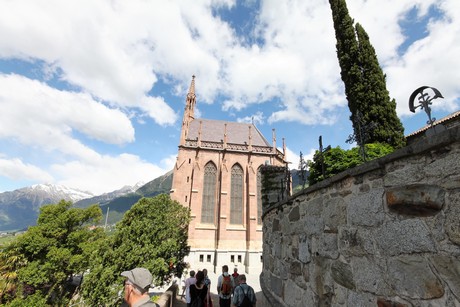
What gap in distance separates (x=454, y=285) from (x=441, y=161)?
872mm

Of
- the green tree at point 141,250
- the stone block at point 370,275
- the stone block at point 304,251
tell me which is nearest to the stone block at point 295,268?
the stone block at point 304,251

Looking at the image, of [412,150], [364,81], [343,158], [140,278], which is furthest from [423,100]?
[364,81]

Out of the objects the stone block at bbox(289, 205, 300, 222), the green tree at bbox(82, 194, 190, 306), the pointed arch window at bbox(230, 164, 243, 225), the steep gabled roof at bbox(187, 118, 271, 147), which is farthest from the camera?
the steep gabled roof at bbox(187, 118, 271, 147)

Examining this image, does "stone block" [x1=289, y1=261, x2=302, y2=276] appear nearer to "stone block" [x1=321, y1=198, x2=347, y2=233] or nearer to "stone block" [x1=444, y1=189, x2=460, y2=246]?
"stone block" [x1=321, y1=198, x2=347, y2=233]

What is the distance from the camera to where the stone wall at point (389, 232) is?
5.60 ft

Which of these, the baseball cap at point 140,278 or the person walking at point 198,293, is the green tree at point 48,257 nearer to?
the person walking at point 198,293

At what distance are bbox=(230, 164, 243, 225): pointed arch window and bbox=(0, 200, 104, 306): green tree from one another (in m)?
14.0

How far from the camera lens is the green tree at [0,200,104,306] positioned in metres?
18.7

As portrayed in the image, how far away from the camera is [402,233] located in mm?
2027

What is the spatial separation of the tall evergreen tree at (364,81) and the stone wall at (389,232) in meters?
9.42

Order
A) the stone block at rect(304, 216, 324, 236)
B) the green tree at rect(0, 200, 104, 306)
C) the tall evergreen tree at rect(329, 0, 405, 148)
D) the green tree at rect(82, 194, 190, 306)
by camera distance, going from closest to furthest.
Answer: the stone block at rect(304, 216, 324, 236) → the tall evergreen tree at rect(329, 0, 405, 148) → the green tree at rect(82, 194, 190, 306) → the green tree at rect(0, 200, 104, 306)

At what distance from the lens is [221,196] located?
1029 inches

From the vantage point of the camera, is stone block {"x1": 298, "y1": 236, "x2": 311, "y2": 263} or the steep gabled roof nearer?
stone block {"x1": 298, "y1": 236, "x2": 311, "y2": 263}

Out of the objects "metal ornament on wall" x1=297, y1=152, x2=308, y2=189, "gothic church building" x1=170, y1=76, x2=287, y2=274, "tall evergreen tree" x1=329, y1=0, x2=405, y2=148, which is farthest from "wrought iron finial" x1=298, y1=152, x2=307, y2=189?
"gothic church building" x1=170, y1=76, x2=287, y2=274
